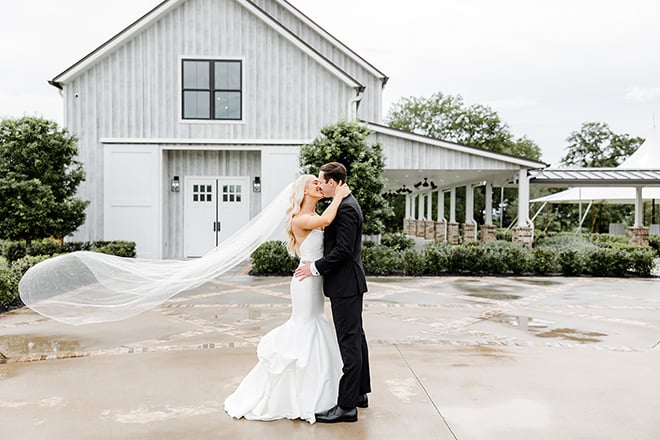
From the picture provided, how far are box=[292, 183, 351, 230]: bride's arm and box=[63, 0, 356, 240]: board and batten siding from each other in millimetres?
13014

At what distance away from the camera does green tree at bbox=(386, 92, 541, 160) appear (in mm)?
54969

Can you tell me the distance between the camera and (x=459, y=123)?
55531 mm

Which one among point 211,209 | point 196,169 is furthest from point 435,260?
point 196,169

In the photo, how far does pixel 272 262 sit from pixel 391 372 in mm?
8974

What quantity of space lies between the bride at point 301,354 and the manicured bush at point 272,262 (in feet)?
32.0

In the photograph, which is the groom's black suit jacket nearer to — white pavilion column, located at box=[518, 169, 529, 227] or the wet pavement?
the wet pavement

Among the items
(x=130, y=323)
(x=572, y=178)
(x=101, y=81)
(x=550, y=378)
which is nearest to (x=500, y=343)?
(x=550, y=378)

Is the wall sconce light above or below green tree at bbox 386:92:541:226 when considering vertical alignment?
below

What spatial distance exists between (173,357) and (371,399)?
2551 mm

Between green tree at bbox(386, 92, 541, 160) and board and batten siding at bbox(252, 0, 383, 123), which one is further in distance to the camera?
green tree at bbox(386, 92, 541, 160)

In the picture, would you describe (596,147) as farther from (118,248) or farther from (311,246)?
(311,246)

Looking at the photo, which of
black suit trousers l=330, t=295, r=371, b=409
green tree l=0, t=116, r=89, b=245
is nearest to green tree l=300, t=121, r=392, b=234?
green tree l=0, t=116, r=89, b=245

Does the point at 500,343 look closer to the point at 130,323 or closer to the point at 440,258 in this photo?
the point at 130,323

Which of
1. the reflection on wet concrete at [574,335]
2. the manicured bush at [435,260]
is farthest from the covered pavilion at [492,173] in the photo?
the reflection on wet concrete at [574,335]
